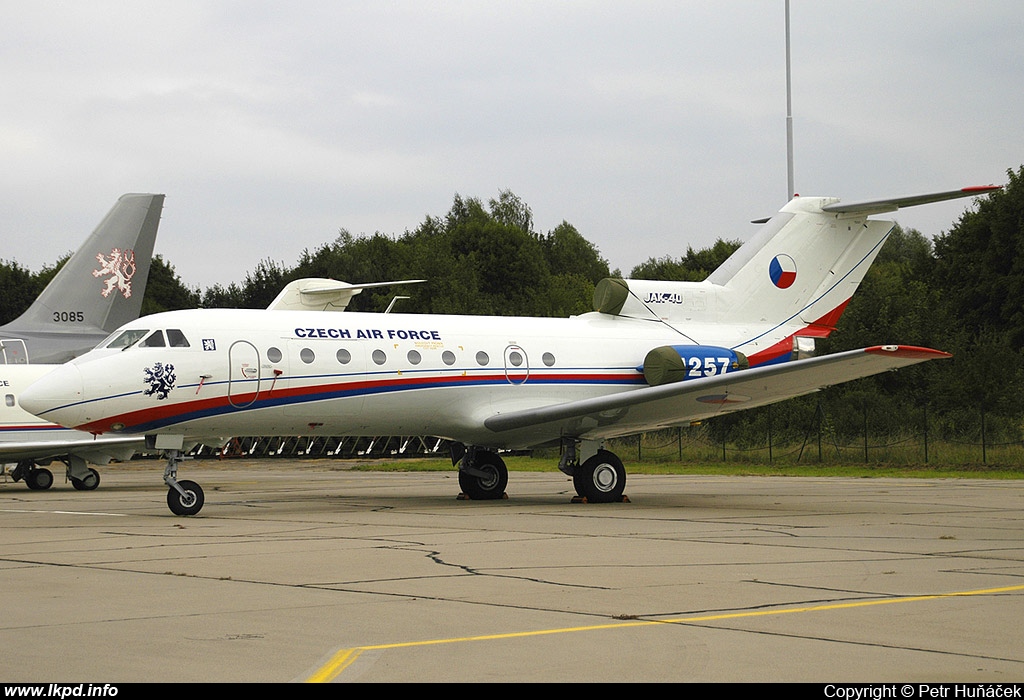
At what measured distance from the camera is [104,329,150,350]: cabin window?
1667cm

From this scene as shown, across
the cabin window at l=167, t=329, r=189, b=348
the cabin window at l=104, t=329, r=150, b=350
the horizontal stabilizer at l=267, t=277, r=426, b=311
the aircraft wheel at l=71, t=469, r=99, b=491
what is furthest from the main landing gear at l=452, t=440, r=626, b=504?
the aircraft wheel at l=71, t=469, r=99, b=491

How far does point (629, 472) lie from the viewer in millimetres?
32375

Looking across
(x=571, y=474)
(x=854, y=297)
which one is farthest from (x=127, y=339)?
(x=854, y=297)

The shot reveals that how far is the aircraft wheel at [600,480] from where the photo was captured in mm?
18906

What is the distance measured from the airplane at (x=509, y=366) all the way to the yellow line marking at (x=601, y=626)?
737 centimetres

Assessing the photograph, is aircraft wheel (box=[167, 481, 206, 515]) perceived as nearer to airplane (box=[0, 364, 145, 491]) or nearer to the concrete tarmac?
the concrete tarmac

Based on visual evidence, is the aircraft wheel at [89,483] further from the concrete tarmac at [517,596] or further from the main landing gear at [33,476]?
the concrete tarmac at [517,596]

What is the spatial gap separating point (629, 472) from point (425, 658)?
87.3 feet

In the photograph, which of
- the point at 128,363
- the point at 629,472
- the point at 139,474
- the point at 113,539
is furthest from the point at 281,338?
the point at 139,474

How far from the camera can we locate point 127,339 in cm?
1672

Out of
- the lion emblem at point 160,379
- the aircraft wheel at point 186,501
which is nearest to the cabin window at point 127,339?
the lion emblem at point 160,379

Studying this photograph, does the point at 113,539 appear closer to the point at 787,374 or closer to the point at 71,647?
the point at 71,647

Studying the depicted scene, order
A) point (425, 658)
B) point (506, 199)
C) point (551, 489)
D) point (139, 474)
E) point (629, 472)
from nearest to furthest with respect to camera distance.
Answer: point (425, 658), point (551, 489), point (629, 472), point (139, 474), point (506, 199)

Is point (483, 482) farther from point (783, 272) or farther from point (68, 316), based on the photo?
point (68, 316)
